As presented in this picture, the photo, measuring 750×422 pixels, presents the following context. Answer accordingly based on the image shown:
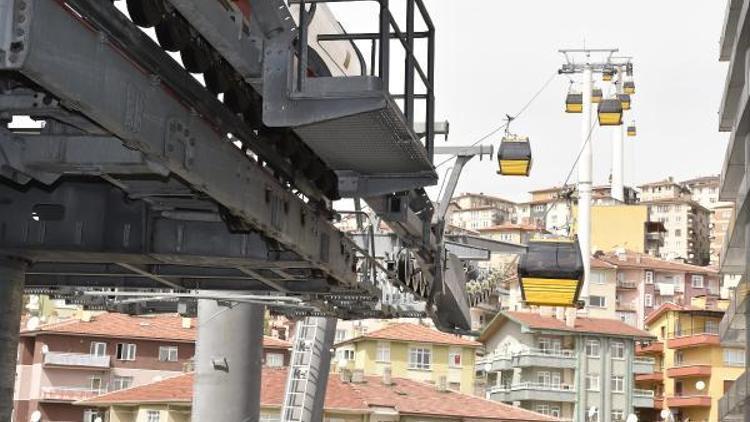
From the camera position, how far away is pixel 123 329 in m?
94.8

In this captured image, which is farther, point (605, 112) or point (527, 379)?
point (527, 379)

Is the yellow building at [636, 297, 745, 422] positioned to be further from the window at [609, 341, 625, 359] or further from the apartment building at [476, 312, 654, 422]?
the window at [609, 341, 625, 359]

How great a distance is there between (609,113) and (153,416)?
113 feet

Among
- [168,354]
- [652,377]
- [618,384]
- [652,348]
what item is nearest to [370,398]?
[168,354]

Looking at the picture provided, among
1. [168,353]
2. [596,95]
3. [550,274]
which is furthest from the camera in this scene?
[168,353]

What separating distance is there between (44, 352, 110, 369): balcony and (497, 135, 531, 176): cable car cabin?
7051 cm

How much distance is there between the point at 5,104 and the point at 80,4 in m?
1.18

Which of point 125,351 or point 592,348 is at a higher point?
point 592,348

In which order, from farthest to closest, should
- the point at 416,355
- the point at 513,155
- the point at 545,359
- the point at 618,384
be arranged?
the point at 618,384, the point at 545,359, the point at 416,355, the point at 513,155

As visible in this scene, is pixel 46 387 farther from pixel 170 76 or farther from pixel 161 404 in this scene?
pixel 170 76

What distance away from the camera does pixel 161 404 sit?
72312 mm

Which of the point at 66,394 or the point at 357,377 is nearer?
the point at 357,377

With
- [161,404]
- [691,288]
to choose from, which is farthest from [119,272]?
[691,288]

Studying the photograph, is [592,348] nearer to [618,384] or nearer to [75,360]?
[618,384]
